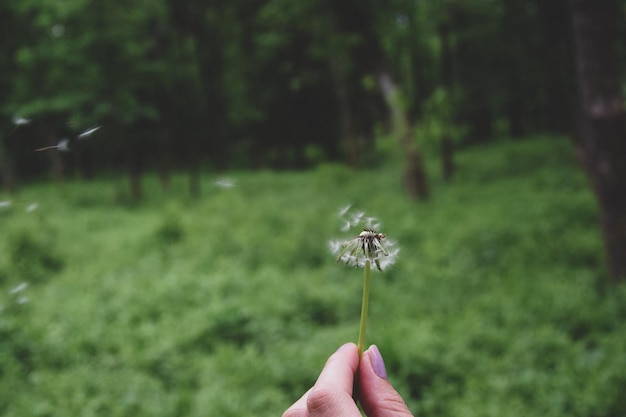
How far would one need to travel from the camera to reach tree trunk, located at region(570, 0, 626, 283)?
5.92m

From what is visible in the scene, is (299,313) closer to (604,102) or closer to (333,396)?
(604,102)

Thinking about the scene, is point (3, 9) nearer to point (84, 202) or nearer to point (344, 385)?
point (84, 202)

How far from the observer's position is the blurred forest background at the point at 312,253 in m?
5.08

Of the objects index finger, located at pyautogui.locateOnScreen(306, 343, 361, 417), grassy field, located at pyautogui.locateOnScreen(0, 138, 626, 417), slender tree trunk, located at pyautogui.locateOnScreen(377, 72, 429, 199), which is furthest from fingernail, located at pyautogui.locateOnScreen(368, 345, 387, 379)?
slender tree trunk, located at pyautogui.locateOnScreen(377, 72, 429, 199)

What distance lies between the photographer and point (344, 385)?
4.49 feet

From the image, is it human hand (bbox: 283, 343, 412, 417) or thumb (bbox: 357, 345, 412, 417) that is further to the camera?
thumb (bbox: 357, 345, 412, 417)

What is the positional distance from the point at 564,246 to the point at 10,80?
2139cm

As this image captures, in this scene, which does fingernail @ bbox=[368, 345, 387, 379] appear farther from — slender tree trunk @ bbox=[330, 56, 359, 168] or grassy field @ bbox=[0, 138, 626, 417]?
slender tree trunk @ bbox=[330, 56, 359, 168]

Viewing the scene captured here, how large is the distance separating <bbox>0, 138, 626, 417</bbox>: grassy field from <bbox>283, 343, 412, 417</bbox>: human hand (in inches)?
46.4

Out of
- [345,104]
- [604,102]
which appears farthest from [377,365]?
[345,104]

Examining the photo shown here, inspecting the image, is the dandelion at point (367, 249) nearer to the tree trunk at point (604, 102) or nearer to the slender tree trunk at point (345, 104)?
the tree trunk at point (604, 102)

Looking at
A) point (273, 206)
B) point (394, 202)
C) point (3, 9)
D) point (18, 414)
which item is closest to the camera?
point (18, 414)

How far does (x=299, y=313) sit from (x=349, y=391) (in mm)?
5653

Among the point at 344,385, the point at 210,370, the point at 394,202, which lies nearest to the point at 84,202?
the point at 394,202
